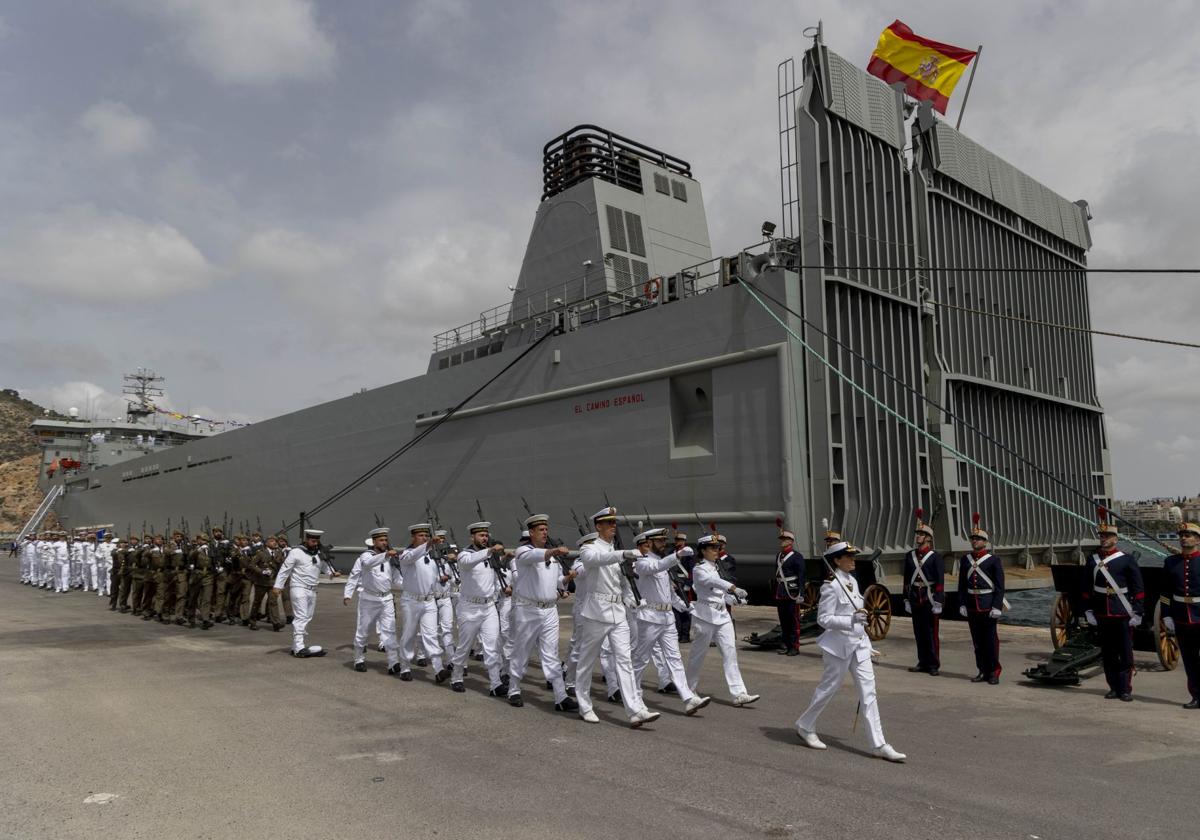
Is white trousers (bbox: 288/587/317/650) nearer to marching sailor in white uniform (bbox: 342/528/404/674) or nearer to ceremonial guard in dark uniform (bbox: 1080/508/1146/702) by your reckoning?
marching sailor in white uniform (bbox: 342/528/404/674)

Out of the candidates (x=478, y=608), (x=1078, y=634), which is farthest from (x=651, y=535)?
(x=1078, y=634)

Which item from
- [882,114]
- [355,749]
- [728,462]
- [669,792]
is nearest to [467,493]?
[728,462]

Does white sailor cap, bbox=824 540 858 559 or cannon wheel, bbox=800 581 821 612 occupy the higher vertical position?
white sailor cap, bbox=824 540 858 559

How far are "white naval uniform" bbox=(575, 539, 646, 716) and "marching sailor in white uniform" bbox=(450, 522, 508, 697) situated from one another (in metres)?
1.34

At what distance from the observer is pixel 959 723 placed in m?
6.27

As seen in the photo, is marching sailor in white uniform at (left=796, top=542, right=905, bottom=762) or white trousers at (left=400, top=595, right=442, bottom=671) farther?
white trousers at (left=400, top=595, right=442, bottom=671)

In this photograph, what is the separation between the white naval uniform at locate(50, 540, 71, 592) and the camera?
72.6 feet

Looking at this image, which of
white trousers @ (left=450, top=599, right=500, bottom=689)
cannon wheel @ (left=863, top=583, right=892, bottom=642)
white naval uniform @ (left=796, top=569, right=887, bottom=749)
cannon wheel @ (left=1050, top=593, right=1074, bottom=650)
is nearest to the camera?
white naval uniform @ (left=796, top=569, right=887, bottom=749)

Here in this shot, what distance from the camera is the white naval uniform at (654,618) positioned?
7.08m

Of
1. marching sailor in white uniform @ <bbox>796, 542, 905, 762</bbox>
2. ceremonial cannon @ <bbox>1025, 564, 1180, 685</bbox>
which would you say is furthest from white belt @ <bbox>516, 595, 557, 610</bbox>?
ceremonial cannon @ <bbox>1025, 564, 1180, 685</bbox>

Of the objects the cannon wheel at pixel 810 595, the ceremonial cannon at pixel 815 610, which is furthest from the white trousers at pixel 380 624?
the cannon wheel at pixel 810 595

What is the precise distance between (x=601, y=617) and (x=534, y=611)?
986 mm

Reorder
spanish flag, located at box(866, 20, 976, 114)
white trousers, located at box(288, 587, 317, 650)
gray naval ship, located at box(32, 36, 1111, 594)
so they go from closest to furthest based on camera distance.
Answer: white trousers, located at box(288, 587, 317, 650), gray naval ship, located at box(32, 36, 1111, 594), spanish flag, located at box(866, 20, 976, 114)

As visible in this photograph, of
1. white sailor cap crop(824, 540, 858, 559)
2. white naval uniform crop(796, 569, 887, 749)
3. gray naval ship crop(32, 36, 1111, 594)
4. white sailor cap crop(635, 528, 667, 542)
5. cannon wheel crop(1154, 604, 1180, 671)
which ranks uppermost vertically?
gray naval ship crop(32, 36, 1111, 594)
